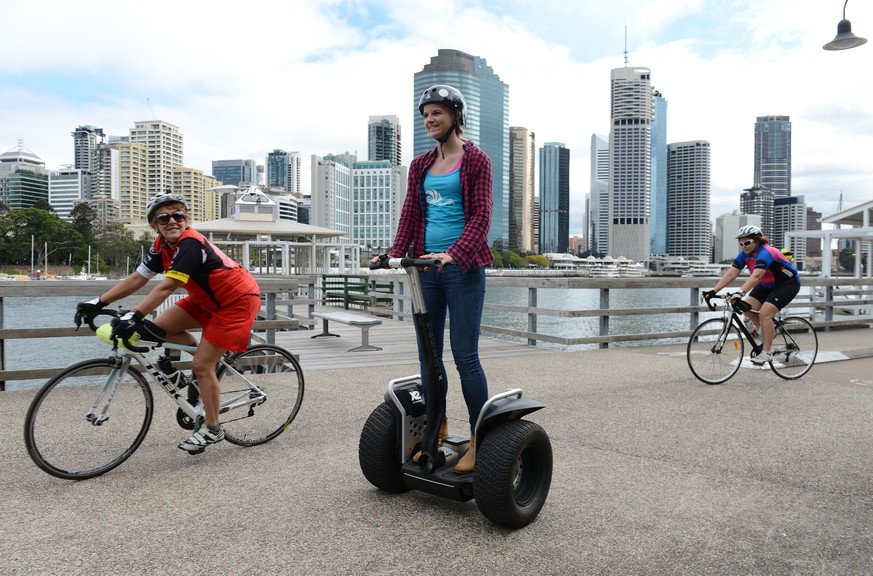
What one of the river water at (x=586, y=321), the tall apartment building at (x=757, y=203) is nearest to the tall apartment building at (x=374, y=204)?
the tall apartment building at (x=757, y=203)

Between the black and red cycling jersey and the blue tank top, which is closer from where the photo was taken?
the blue tank top

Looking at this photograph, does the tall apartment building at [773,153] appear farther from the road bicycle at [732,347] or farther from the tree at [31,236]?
the road bicycle at [732,347]

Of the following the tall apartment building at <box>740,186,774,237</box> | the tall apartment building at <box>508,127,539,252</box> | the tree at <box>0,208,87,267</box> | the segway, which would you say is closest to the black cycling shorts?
the segway

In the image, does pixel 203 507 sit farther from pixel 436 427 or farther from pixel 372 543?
pixel 436 427

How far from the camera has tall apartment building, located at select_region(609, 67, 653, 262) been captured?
170 meters

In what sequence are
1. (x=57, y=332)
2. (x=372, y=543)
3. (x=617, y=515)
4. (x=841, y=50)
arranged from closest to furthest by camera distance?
1. (x=372, y=543)
2. (x=617, y=515)
3. (x=57, y=332)
4. (x=841, y=50)

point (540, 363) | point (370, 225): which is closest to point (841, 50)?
point (540, 363)

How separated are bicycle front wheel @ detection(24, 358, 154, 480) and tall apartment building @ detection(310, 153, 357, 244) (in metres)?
124

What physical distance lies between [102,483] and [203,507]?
700 mm

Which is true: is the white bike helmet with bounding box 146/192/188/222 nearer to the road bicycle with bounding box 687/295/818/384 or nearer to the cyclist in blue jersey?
the road bicycle with bounding box 687/295/818/384

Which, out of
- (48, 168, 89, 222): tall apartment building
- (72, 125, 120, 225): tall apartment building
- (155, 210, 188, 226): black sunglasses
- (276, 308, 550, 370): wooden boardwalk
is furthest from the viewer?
(48, 168, 89, 222): tall apartment building

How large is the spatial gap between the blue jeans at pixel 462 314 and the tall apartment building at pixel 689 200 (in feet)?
517

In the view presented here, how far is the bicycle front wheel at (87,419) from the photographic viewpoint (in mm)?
2961

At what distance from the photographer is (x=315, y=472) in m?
3.18
